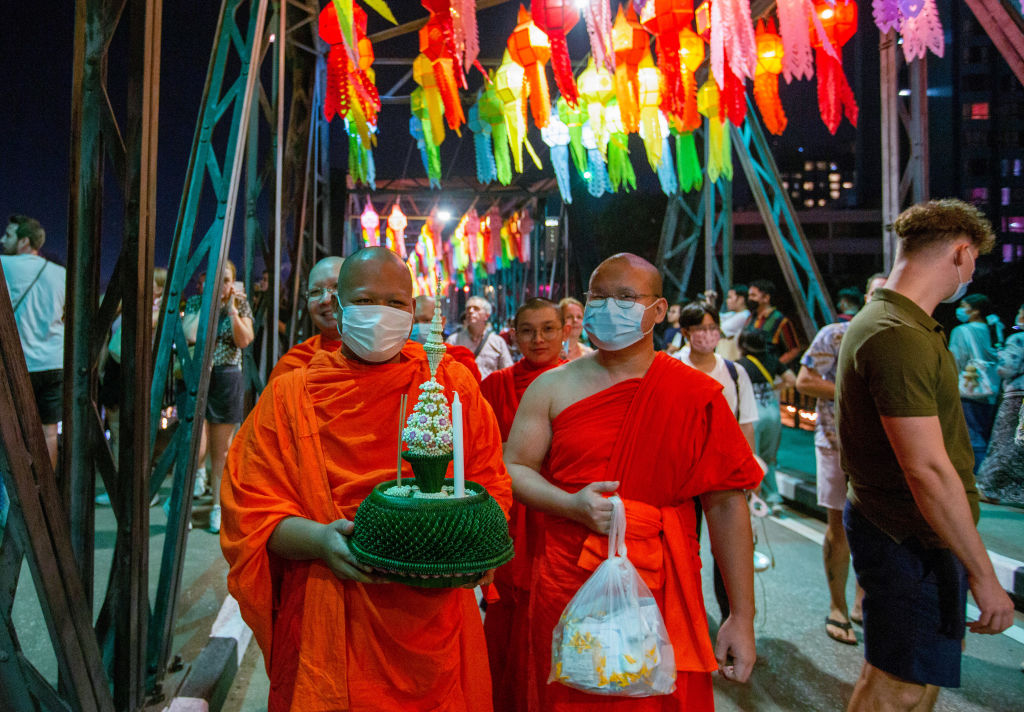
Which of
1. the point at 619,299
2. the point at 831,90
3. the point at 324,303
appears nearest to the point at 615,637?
the point at 619,299

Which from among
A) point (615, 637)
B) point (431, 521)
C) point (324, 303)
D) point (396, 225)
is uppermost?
point (396, 225)

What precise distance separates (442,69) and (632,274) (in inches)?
184

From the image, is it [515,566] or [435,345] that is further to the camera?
[515,566]

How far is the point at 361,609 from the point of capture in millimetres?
1791

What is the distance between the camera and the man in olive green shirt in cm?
202

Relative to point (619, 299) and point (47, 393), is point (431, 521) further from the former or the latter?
point (47, 393)

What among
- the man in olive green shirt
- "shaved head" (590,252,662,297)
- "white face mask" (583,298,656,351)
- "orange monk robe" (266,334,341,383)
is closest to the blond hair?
the man in olive green shirt

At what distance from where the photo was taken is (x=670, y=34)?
5277mm

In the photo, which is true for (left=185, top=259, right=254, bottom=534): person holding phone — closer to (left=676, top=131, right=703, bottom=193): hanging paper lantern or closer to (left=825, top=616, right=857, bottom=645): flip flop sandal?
(left=825, top=616, right=857, bottom=645): flip flop sandal

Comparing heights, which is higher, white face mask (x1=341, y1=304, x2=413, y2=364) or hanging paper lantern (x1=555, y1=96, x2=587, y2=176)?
hanging paper lantern (x1=555, y1=96, x2=587, y2=176)

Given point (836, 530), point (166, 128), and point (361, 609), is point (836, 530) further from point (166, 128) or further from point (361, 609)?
point (166, 128)

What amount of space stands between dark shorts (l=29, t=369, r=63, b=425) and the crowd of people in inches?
126

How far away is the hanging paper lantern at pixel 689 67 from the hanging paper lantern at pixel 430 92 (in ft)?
7.26

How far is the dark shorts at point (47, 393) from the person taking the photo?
4645 mm
